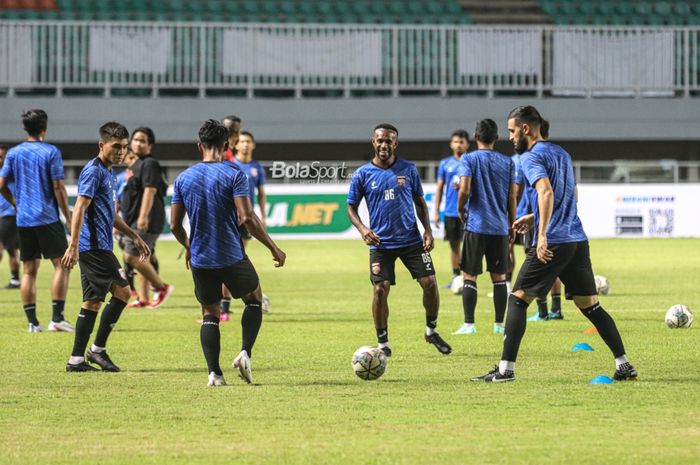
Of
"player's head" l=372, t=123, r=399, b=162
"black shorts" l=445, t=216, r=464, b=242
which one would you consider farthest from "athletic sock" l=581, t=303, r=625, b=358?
"black shorts" l=445, t=216, r=464, b=242

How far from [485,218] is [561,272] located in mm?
3600

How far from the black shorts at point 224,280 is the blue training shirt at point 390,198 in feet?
7.12

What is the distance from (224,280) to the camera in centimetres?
895

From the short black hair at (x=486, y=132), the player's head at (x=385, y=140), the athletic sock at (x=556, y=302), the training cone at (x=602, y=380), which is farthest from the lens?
the athletic sock at (x=556, y=302)

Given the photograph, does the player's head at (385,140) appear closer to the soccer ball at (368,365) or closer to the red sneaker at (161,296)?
the soccer ball at (368,365)

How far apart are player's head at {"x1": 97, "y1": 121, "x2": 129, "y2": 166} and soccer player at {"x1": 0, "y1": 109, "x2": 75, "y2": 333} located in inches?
81.9

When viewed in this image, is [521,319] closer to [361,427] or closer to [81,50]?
[361,427]

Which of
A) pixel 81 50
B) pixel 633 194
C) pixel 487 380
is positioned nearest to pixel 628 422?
pixel 487 380

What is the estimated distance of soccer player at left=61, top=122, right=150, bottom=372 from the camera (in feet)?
32.7

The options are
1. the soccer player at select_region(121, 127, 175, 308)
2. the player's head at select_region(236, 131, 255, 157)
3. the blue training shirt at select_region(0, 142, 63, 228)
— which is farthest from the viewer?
the player's head at select_region(236, 131, 255, 157)

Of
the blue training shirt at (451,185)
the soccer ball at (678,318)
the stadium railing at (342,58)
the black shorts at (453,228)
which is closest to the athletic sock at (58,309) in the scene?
the soccer ball at (678,318)

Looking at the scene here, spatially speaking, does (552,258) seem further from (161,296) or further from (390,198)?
(161,296)

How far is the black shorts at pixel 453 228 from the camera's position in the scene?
18766 mm

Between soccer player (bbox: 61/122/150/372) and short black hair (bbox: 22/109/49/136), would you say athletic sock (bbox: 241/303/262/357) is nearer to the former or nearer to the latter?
soccer player (bbox: 61/122/150/372)
